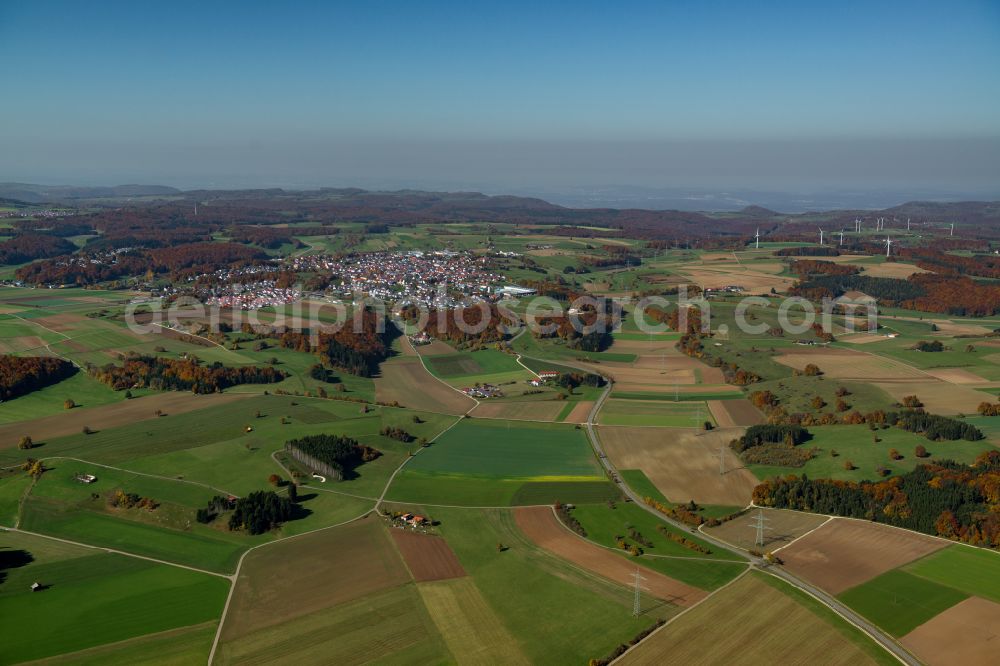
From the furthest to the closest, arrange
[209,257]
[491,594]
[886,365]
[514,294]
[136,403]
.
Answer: [209,257] < [514,294] < [886,365] < [136,403] < [491,594]

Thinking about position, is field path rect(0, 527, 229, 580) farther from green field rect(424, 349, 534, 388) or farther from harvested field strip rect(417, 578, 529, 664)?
green field rect(424, 349, 534, 388)

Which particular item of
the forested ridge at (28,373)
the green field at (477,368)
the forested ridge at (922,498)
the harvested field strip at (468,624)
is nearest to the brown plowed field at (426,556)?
the harvested field strip at (468,624)

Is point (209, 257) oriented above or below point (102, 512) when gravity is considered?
above

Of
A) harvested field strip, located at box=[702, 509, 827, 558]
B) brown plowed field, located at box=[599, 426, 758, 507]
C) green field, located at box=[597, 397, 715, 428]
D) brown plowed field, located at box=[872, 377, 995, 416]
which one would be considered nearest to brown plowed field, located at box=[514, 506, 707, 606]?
harvested field strip, located at box=[702, 509, 827, 558]

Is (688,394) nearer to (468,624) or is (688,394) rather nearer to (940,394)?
(940,394)

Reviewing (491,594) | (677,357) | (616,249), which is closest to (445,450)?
(491,594)

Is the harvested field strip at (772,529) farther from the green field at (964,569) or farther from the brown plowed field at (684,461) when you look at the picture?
the green field at (964,569)

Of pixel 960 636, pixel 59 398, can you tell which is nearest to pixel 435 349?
pixel 59 398

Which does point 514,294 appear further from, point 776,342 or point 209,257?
point 209,257

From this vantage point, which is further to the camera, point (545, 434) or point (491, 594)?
point (545, 434)
